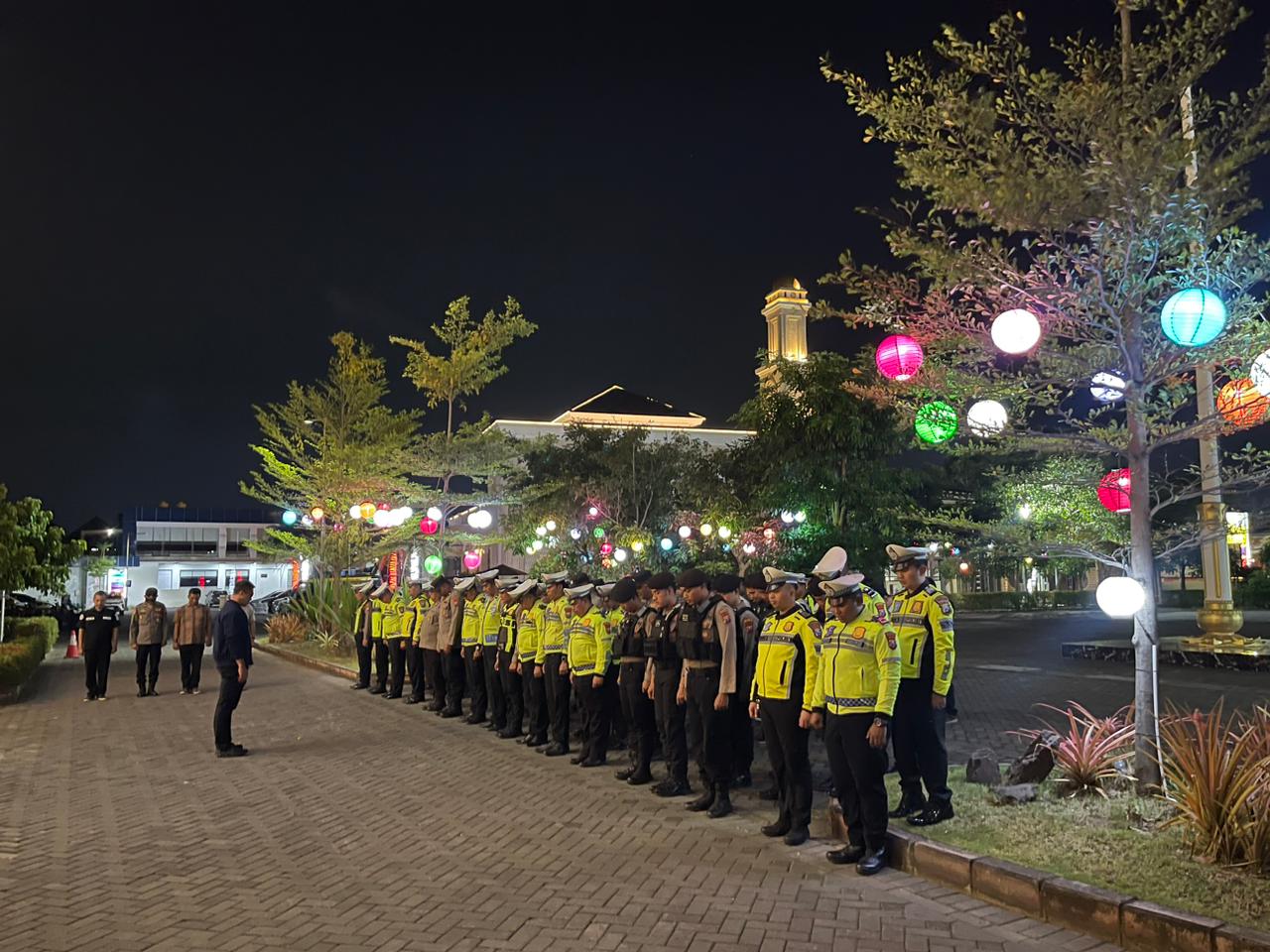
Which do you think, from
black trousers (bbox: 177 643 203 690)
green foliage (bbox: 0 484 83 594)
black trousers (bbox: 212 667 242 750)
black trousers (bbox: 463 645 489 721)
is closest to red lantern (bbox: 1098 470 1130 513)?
black trousers (bbox: 463 645 489 721)

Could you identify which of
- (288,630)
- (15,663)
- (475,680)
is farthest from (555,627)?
(288,630)

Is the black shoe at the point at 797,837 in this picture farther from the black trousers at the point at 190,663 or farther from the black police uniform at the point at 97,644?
the black police uniform at the point at 97,644

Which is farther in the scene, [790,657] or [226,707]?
[226,707]

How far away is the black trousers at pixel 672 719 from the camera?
842cm

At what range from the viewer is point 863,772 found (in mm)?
6172

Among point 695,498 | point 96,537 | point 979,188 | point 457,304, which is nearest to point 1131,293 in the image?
point 979,188

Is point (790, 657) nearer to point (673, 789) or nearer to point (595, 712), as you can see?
point (673, 789)

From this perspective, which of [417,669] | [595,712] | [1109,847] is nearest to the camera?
[1109,847]

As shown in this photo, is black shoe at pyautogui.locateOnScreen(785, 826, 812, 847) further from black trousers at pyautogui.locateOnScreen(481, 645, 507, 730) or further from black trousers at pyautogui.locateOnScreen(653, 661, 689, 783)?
black trousers at pyautogui.locateOnScreen(481, 645, 507, 730)

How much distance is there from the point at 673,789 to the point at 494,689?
4.23m

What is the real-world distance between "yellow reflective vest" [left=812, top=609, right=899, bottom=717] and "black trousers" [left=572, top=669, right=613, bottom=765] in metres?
3.74

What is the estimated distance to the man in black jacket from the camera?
1065cm

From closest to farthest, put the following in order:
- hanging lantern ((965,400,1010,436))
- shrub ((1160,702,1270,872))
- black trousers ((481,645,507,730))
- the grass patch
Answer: the grass patch → shrub ((1160,702,1270,872)) → hanging lantern ((965,400,1010,436)) → black trousers ((481,645,507,730))

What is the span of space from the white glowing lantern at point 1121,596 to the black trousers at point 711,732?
3.06 metres
